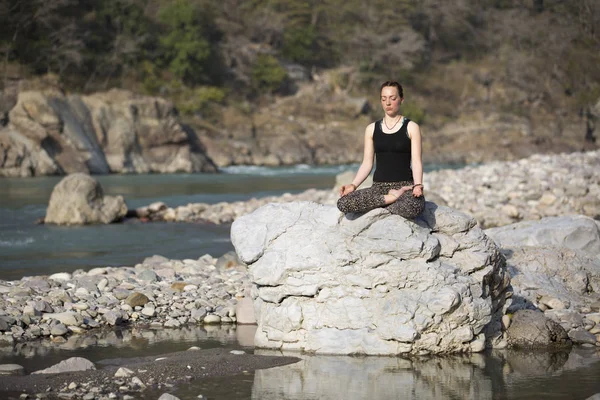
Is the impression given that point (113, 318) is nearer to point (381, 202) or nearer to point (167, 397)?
point (167, 397)

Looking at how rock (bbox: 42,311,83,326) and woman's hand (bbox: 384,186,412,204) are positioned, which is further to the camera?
rock (bbox: 42,311,83,326)

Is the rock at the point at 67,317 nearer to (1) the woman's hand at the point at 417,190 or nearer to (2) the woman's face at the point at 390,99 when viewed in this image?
(1) the woman's hand at the point at 417,190

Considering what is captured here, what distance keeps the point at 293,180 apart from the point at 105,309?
27658 millimetres

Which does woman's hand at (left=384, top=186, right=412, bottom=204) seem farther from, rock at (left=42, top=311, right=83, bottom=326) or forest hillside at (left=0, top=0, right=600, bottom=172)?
forest hillside at (left=0, top=0, right=600, bottom=172)

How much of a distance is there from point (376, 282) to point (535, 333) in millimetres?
1692

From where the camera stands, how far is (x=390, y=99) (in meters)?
6.89

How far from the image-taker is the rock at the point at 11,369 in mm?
6266

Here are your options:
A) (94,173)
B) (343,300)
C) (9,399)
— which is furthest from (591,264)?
(94,173)

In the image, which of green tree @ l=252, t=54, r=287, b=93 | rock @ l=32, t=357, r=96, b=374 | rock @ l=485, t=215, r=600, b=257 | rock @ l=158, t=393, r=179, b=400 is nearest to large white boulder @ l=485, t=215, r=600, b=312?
rock @ l=485, t=215, r=600, b=257

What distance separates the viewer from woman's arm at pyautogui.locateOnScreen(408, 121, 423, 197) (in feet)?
22.3

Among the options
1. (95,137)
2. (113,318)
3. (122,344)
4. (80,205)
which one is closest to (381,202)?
(122,344)

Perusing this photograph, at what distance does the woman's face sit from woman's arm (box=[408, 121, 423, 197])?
0.66ft

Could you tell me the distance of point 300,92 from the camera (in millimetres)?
64812

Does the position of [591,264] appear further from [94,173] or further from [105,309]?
[94,173]
